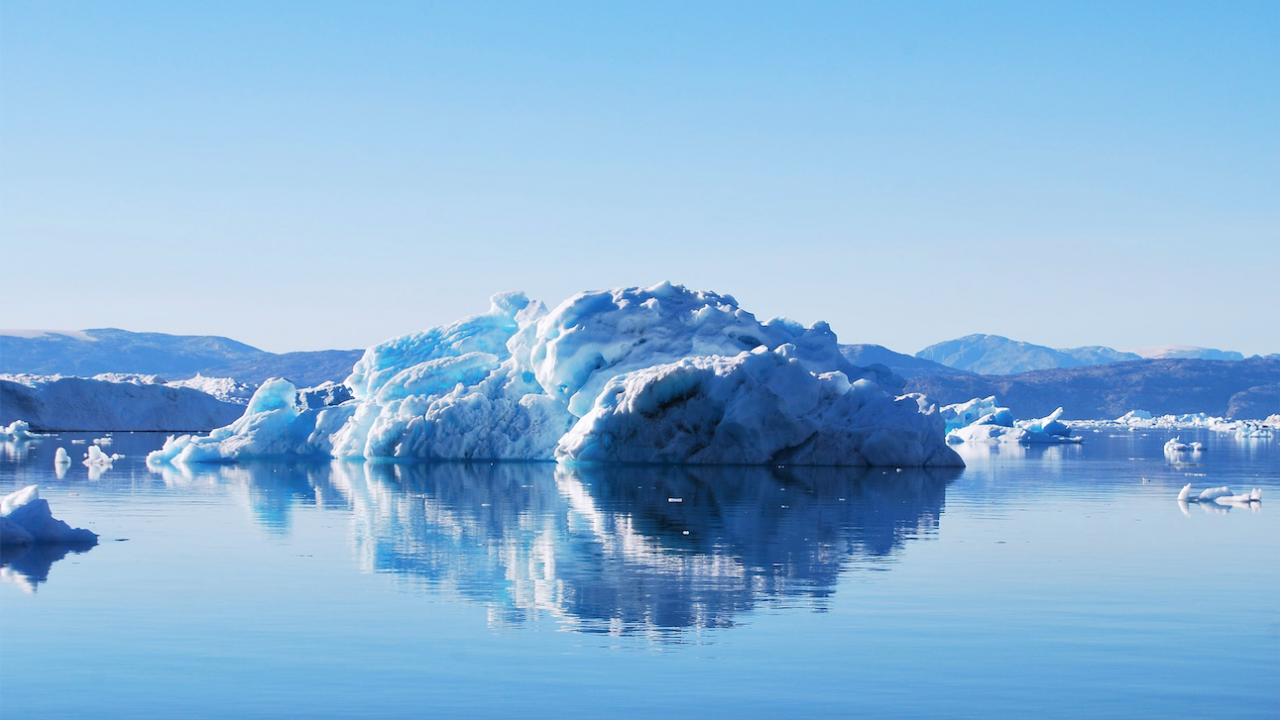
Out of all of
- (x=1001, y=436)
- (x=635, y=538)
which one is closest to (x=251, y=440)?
(x=635, y=538)

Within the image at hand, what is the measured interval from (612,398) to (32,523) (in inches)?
751

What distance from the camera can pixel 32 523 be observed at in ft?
47.6

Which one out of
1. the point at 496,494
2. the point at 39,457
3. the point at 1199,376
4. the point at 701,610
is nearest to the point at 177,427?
the point at 39,457

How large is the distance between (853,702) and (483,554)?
24.6ft

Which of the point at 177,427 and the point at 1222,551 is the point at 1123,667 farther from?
the point at 177,427

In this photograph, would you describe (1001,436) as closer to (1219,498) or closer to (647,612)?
(1219,498)

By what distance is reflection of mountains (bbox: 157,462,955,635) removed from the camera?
11.1m

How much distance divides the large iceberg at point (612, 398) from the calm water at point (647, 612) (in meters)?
11.1

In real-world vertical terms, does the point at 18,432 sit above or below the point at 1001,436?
above

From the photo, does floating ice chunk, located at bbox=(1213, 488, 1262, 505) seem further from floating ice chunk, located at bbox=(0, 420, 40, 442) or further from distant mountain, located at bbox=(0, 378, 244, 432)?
distant mountain, located at bbox=(0, 378, 244, 432)

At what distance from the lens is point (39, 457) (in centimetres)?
4006

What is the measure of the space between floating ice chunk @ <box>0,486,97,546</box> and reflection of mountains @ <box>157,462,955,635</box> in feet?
9.86

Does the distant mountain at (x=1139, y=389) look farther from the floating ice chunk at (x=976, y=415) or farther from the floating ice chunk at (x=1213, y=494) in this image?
the floating ice chunk at (x=1213, y=494)

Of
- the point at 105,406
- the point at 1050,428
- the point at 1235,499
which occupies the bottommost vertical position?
the point at 1235,499
